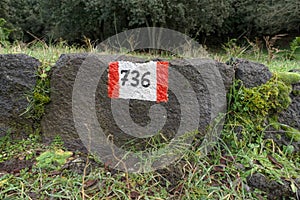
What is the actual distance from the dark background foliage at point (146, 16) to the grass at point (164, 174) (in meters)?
6.25

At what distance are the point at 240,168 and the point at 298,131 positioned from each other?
2.18ft

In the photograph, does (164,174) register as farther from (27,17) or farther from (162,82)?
(27,17)

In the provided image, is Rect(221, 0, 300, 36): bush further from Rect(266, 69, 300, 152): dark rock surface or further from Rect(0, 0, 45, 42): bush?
Rect(266, 69, 300, 152): dark rock surface

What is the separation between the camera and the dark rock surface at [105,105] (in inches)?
79.4

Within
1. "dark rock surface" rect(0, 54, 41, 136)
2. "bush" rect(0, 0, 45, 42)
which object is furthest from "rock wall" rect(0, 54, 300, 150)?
"bush" rect(0, 0, 45, 42)

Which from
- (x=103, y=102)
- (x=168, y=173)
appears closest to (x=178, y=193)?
(x=168, y=173)

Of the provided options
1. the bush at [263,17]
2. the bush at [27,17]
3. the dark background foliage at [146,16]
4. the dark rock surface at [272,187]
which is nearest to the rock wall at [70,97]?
the dark rock surface at [272,187]

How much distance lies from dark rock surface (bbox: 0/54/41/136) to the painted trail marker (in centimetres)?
58

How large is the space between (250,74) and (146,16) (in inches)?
306

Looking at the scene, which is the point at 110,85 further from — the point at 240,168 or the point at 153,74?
the point at 240,168

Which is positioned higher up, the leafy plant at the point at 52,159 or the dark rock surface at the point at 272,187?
the leafy plant at the point at 52,159

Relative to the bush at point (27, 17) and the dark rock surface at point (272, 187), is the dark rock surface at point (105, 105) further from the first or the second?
the bush at point (27, 17)

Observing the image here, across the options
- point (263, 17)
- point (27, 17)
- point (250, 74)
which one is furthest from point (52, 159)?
point (27, 17)

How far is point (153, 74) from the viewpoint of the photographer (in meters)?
2.03
